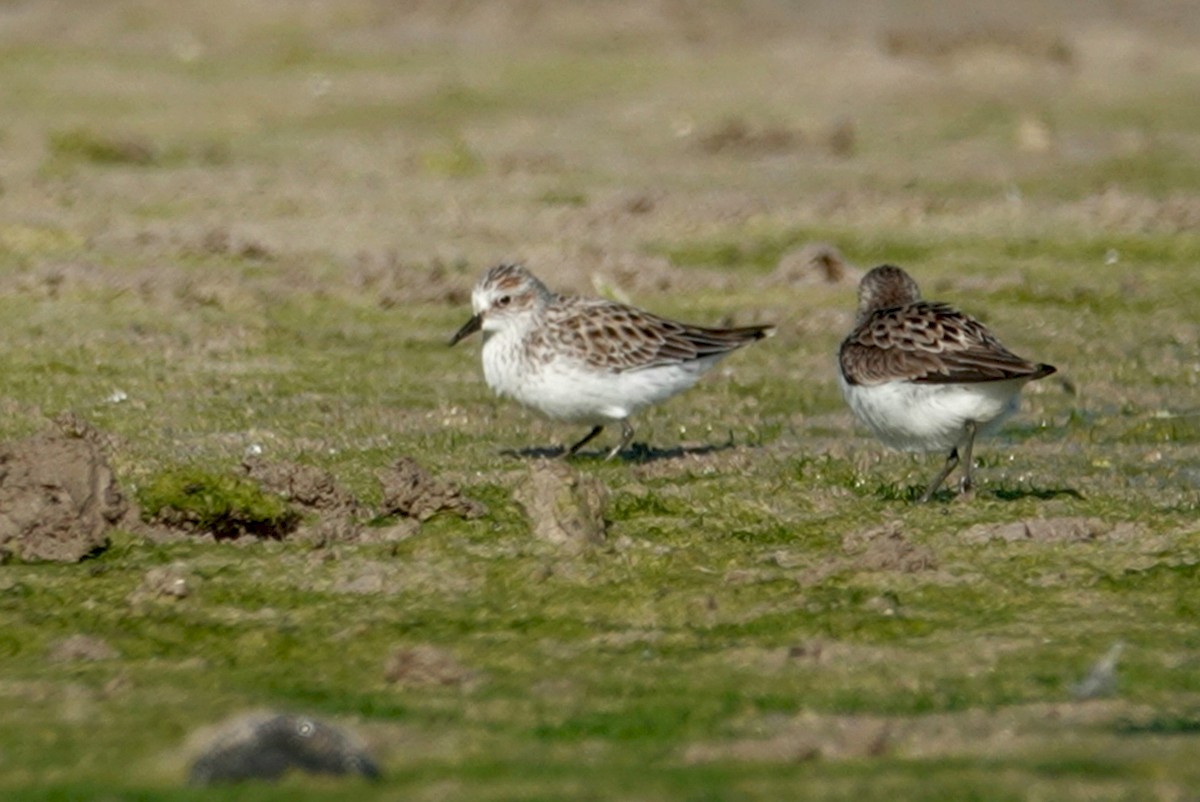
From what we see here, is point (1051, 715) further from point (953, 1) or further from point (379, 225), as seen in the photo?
point (953, 1)

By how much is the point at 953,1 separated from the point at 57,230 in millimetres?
26260

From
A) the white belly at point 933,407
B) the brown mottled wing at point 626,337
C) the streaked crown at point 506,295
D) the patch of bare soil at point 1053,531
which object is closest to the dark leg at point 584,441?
the brown mottled wing at point 626,337

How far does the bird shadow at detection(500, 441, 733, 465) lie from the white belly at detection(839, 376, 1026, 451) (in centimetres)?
164

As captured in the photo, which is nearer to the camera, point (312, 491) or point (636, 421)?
point (312, 491)

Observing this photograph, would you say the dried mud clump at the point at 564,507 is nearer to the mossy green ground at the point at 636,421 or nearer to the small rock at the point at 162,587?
the mossy green ground at the point at 636,421

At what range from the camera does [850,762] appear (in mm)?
8211

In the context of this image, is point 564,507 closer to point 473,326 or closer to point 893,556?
point 893,556

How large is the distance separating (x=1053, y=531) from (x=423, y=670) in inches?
153

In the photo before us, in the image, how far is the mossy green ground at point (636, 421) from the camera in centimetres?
885

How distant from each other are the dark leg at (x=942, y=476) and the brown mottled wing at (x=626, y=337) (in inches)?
73.1

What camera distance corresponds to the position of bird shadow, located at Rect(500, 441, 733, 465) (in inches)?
580

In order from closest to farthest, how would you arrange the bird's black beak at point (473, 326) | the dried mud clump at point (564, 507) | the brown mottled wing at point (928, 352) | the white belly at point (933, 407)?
the dried mud clump at point (564, 507) → the brown mottled wing at point (928, 352) → the white belly at point (933, 407) → the bird's black beak at point (473, 326)

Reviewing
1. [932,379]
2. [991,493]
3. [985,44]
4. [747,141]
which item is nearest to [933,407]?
[932,379]

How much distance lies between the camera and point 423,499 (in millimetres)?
Answer: 12336
